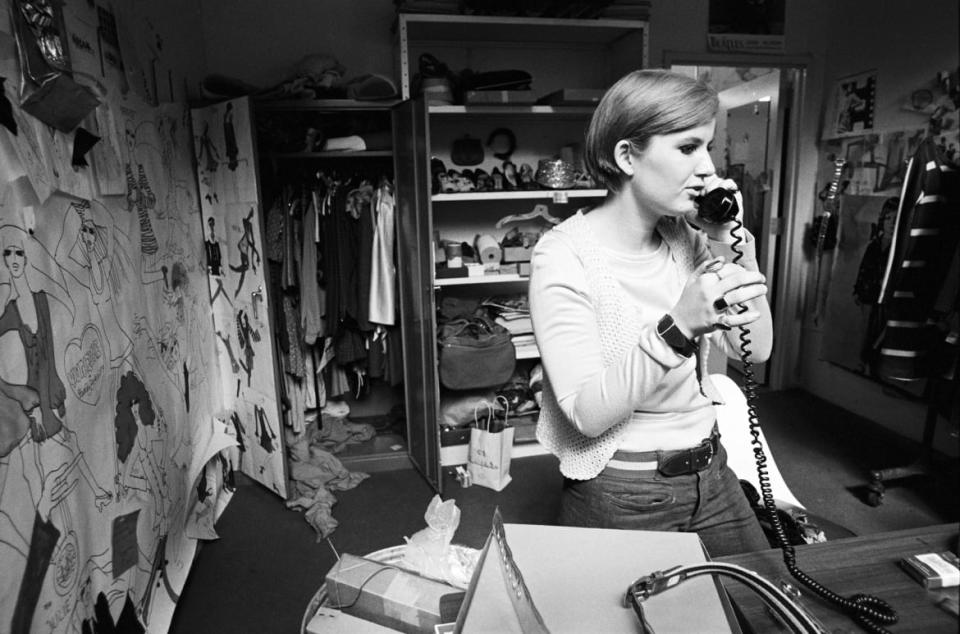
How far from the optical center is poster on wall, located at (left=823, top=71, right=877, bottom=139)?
44 centimetres

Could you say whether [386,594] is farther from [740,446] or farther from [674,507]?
[740,446]

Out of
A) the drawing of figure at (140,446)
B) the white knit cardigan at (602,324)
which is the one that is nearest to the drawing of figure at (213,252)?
the drawing of figure at (140,446)

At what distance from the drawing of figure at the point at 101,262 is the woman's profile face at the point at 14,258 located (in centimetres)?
15

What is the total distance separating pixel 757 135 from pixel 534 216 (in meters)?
1.66

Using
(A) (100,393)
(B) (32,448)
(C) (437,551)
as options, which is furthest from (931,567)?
(A) (100,393)

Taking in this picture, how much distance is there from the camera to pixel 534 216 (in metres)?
3.05

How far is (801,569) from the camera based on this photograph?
0.64 m

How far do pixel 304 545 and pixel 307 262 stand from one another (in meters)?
1.21

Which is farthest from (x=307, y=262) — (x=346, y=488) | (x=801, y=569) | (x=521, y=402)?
(x=801, y=569)

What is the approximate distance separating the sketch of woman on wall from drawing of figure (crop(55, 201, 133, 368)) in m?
0.11

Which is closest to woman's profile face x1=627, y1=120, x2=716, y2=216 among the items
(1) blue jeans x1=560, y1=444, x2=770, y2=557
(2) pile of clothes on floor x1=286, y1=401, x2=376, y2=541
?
(1) blue jeans x1=560, y1=444, x2=770, y2=557

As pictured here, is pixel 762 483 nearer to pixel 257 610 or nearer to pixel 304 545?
pixel 257 610

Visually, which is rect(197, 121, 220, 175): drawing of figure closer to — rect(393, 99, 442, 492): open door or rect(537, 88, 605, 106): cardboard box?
rect(393, 99, 442, 492): open door

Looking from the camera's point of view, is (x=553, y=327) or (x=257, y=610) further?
(x=257, y=610)
